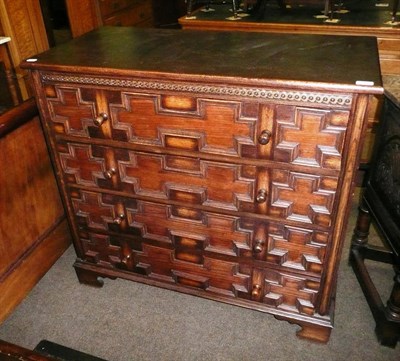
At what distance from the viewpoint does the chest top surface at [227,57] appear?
1.32 meters

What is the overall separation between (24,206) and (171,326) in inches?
41.9

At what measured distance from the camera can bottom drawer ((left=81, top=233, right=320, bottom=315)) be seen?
5.82 ft

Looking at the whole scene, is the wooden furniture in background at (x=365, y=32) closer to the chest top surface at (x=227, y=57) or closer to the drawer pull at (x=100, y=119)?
the chest top surface at (x=227, y=57)

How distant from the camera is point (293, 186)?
1493mm

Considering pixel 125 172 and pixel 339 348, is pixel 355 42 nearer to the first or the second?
pixel 125 172

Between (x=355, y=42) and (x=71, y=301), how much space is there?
1982 millimetres

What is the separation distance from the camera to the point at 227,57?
5.02ft

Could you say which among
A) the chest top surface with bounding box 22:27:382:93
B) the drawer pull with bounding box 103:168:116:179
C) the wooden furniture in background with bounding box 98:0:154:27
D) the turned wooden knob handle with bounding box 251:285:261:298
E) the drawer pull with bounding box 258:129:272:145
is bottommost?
the turned wooden knob handle with bounding box 251:285:261:298

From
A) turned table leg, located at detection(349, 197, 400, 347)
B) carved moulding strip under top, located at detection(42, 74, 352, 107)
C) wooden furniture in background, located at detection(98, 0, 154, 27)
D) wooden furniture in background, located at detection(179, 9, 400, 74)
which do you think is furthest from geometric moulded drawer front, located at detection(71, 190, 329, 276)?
wooden furniture in background, located at detection(98, 0, 154, 27)

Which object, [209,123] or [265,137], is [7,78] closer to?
[209,123]

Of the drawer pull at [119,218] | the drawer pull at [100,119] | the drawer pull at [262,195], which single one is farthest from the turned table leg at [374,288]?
the drawer pull at [100,119]

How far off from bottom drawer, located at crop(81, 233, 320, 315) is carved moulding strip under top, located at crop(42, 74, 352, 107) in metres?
0.82

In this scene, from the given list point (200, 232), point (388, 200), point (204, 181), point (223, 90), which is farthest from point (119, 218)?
point (388, 200)

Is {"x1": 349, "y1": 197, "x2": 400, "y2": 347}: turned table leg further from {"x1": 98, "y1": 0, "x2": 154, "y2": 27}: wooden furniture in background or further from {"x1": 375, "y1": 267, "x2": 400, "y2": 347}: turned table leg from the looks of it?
{"x1": 98, "y1": 0, "x2": 154, "y2": 27}: wooden furniture in background
